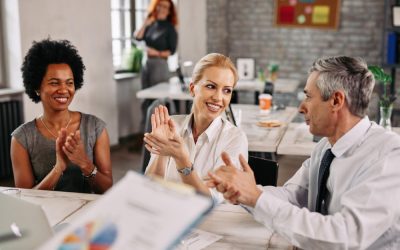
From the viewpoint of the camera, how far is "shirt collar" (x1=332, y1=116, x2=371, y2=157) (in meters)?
1.63

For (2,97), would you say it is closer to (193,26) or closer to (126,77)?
(126,77)

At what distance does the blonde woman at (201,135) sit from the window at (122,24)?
4181 mm

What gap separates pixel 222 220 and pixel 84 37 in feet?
13.0

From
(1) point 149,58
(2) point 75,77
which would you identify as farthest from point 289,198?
(1) point 149,58

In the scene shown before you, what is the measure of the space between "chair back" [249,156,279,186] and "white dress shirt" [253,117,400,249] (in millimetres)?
537

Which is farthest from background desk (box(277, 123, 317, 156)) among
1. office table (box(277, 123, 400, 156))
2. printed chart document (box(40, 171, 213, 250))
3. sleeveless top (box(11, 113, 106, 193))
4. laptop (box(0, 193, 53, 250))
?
printed chart document (box(40, 171, 213, 250))

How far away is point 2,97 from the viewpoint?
15.3 ft

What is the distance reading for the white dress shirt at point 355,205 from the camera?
1434mm

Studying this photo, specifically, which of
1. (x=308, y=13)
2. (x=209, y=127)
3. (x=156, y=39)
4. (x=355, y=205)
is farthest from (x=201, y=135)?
(x=308, y=13)

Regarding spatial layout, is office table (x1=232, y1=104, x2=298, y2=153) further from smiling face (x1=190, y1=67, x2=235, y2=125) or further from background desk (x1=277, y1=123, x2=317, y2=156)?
smiling face (x1=190, y1=67, x2=235, y2=125)

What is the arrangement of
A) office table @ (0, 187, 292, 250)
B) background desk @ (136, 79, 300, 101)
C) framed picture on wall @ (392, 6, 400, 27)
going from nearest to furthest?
Answer: office table @ (0, 187, 292, 250) < background desk @ (136, 79, 300, 101) < framed picture on wall @ (392, 6, 400, 27)

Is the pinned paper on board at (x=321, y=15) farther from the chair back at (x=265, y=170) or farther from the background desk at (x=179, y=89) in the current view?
the chair back at (x=265, y=170)

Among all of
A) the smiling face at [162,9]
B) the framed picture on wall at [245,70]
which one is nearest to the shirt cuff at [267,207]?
the framed picture on wall at [245,70]

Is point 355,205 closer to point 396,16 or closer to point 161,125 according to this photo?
point 161,125
